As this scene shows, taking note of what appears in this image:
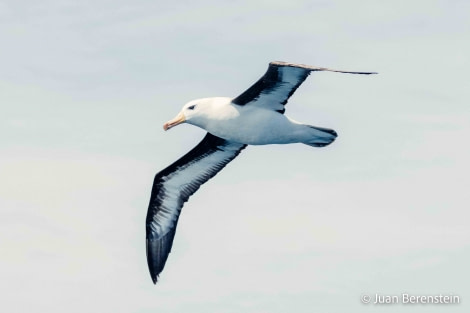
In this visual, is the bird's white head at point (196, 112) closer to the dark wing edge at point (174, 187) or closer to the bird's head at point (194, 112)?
the bird's head at point (194, 112)

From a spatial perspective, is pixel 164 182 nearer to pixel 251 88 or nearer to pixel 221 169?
pixel 221 169

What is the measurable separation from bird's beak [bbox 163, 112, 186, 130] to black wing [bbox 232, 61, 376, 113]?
1303mm

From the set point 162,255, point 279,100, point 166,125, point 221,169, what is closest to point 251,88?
point 279,100

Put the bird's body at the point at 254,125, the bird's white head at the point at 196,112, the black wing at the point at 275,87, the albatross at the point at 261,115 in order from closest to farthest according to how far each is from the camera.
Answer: the black wing at the point at 275,87 → the albatross at the point at 261,115 → the bird's body at the point at 254,125 → the bird's white head at the point at 196,112

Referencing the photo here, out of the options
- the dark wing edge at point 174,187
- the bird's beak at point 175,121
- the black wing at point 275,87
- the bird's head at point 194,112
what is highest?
the black wing at point 275,87

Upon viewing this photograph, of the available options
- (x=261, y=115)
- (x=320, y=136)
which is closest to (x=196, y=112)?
(x=261, y=115)

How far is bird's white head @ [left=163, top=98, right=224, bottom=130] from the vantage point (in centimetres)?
2003

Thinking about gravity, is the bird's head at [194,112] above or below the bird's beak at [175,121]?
above

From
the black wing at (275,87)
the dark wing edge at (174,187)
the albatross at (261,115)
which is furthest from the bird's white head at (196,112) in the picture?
the dark wing edge at (174,187)

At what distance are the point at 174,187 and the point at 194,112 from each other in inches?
136

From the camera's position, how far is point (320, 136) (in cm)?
1977

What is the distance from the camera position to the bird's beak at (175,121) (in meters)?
20.5

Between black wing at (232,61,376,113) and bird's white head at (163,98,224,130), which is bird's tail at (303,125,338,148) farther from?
bird's white head at (163,98,224,130)

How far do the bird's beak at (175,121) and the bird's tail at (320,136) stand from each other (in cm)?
272
